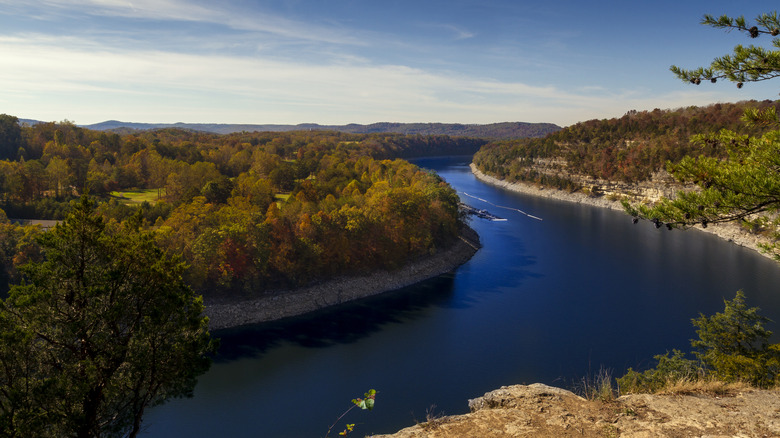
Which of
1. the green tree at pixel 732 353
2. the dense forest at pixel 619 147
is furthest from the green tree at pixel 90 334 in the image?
the dense forest at pixel 619 147

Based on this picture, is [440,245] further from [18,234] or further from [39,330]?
[39,330]

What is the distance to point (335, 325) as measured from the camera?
1000 inches

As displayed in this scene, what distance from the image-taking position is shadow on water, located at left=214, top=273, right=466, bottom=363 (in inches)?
908

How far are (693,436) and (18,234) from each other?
31.5 m

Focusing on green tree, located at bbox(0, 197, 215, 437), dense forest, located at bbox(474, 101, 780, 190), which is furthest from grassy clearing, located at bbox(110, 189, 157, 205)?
dense forest, located at bbox(474, 101, 780, 190)

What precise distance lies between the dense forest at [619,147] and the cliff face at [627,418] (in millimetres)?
57168

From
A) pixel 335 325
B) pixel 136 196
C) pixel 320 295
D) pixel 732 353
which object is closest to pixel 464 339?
pixel 335 325

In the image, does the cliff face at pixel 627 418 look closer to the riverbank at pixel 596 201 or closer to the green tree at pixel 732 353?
the green tree at pixel 732 353

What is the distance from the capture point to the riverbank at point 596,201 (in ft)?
132

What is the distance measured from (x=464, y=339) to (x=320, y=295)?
10.3 meters

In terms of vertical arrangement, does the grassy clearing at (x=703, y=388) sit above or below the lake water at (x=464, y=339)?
above

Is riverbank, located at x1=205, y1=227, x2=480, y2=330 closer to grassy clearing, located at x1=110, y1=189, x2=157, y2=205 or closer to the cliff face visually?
grassy clearing, located at x1=110, y1=189, x2=157, y2=205

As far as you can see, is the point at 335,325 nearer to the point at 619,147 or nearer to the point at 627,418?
the point at 627,418

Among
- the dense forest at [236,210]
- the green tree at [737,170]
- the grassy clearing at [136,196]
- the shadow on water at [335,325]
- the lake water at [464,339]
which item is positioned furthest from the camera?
the grassy clearing at [136,196]
